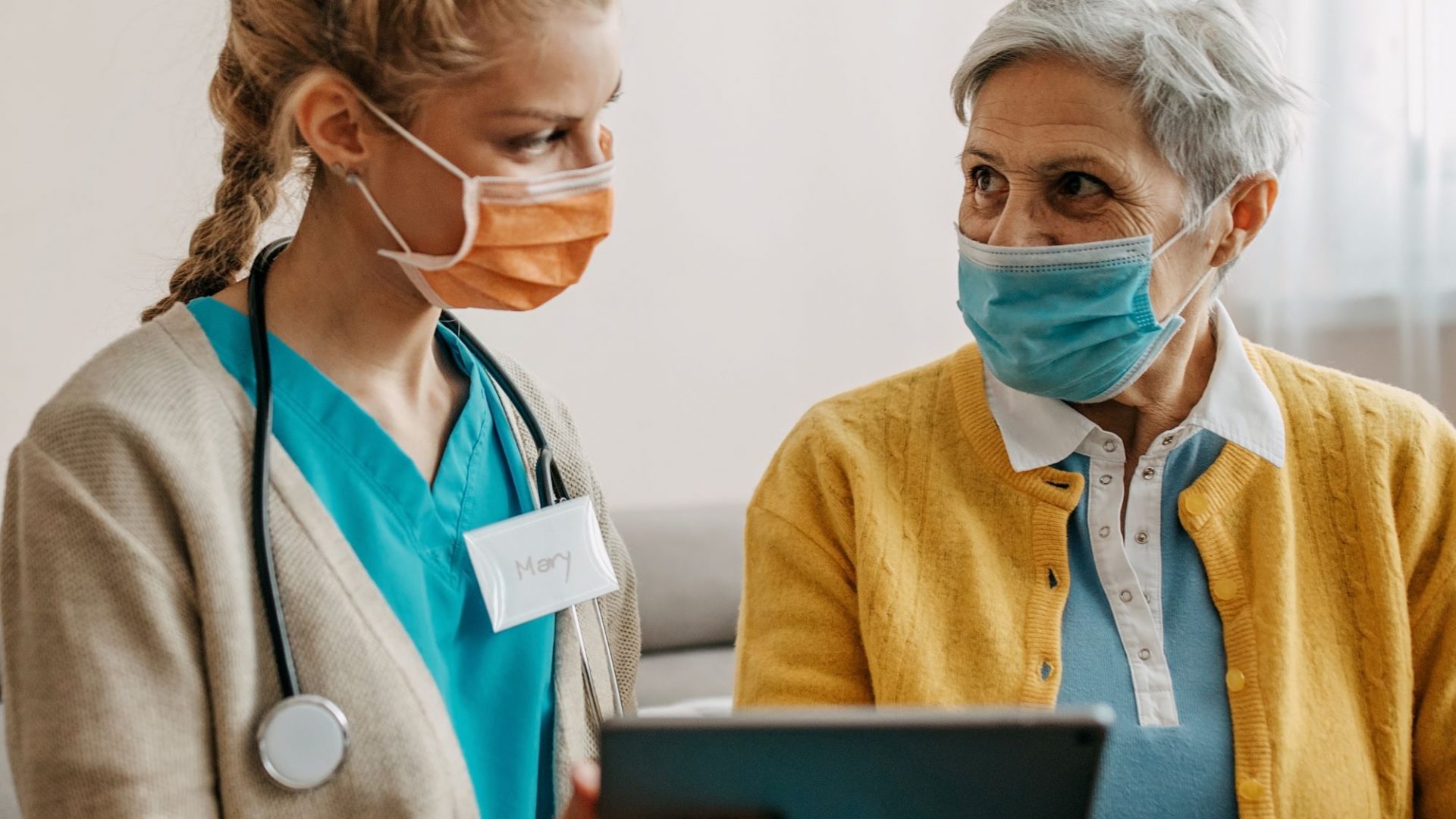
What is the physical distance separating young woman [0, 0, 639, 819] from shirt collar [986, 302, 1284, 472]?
1.55 feet

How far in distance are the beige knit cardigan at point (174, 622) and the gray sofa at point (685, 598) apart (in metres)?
1.55

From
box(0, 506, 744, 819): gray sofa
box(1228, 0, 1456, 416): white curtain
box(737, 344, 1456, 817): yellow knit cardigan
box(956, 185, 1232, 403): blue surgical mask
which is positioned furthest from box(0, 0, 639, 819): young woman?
box(1228, 0, 1456, 416): white curtain

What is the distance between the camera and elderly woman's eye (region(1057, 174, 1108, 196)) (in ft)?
4.56

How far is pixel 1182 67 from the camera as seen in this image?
136cm

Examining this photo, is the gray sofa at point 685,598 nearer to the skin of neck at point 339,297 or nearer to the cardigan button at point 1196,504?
the cardigan button at point 1196,504

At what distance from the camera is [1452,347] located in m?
2.75

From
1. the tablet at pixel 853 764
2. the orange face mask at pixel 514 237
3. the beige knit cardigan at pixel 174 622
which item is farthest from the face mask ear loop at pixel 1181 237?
the beige knit cardigan at pixel 174 622

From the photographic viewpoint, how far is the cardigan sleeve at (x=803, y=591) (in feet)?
4.48

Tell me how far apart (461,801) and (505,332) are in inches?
67.5

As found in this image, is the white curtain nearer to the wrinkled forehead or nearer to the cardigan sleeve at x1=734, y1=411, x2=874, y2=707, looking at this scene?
the wrinkled forehead

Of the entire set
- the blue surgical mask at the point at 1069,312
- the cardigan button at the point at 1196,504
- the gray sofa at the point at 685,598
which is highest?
the blue surgical mask at the point at 1069,312

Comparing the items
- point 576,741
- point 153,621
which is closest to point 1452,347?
point 576,741

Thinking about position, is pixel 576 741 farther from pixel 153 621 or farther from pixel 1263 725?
pixel 1263 725

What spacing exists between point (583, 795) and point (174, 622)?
0.33 metres
